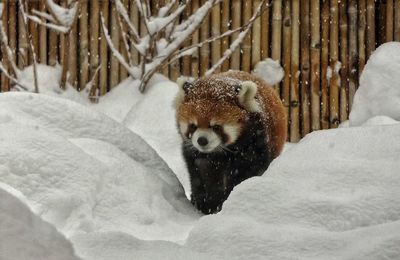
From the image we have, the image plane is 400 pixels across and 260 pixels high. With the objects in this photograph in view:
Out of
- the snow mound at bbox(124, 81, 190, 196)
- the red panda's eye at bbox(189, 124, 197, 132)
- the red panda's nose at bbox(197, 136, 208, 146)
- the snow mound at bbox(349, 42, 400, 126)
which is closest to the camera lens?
the red panda's nose at bbox(197, 136, 208, 146)

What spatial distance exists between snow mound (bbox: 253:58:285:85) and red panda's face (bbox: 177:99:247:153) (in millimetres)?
3609

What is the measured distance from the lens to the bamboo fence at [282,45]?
762 cm

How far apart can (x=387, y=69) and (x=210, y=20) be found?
272 cm

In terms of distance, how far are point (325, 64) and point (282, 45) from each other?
1.74 feet

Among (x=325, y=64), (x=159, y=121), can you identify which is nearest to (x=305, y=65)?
(x=325, y=64)

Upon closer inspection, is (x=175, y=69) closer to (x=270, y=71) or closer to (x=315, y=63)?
(x=270, y=71)

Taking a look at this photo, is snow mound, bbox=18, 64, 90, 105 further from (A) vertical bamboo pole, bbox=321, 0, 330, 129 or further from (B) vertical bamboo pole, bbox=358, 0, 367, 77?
(B) vertical bamboo pole, bbox=358, 0, 367, 77

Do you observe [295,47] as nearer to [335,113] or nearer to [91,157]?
[335,113]

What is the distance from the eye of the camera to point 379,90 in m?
5.39

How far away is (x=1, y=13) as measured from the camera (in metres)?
7.69

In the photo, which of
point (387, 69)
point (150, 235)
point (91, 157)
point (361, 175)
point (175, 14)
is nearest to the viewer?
point (361, 175)

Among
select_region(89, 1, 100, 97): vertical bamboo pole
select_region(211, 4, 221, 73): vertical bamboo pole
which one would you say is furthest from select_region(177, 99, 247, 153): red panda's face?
select_region(89, 1, 100, 97): vertical bamboo pole

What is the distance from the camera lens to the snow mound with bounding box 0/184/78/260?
2332mm

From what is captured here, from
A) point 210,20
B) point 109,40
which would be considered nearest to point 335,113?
point 210,20
